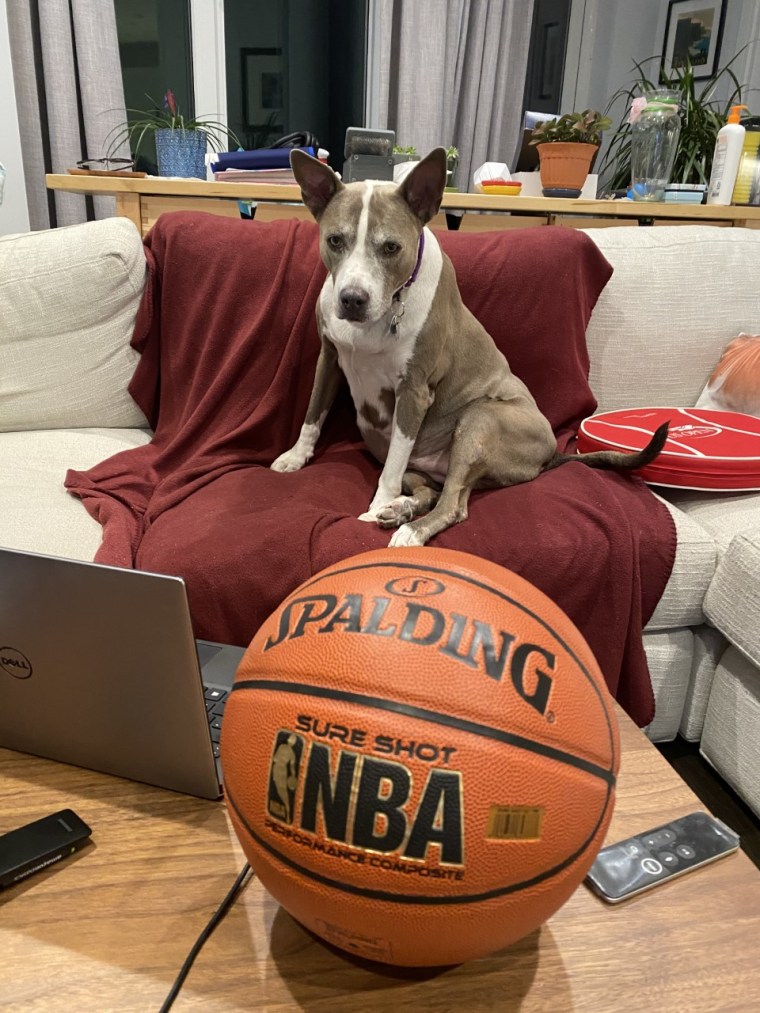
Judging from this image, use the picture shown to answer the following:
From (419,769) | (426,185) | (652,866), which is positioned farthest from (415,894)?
(426,185)

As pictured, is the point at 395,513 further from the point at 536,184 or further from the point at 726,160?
the point at 726,160

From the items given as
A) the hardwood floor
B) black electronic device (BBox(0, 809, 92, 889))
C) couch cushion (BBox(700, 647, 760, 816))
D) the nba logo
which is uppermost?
the nba logo

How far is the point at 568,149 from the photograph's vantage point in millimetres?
2793

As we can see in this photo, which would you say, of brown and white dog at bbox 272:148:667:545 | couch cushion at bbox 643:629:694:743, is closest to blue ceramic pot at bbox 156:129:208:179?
brown and white dog at bbox 272:148:667:545

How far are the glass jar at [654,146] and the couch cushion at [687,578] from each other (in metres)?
1.89

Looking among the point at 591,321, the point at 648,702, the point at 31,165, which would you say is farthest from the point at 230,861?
the point at 31,165

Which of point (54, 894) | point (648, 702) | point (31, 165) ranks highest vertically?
point (31, 165)

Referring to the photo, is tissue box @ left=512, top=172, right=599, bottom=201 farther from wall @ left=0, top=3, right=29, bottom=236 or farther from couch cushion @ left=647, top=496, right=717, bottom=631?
wall @ left=0, top=3, right=29, bottom=236

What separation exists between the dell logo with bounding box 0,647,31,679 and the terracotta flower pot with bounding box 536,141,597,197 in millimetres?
2728

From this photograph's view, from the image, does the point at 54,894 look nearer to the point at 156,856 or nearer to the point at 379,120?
the point at 156,856

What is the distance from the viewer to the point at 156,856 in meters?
0.77

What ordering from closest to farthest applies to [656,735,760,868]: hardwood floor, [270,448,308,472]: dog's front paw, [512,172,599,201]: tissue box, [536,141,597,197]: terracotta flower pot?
[656,735,760,868]: hardwood floor
[270,448,308,472]: dog's front paw
[536,141,597,197]: terracotta flower pot
[512,172,599,201]: tissue box

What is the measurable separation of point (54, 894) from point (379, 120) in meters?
4.42

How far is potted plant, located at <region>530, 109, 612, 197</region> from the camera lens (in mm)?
2803
